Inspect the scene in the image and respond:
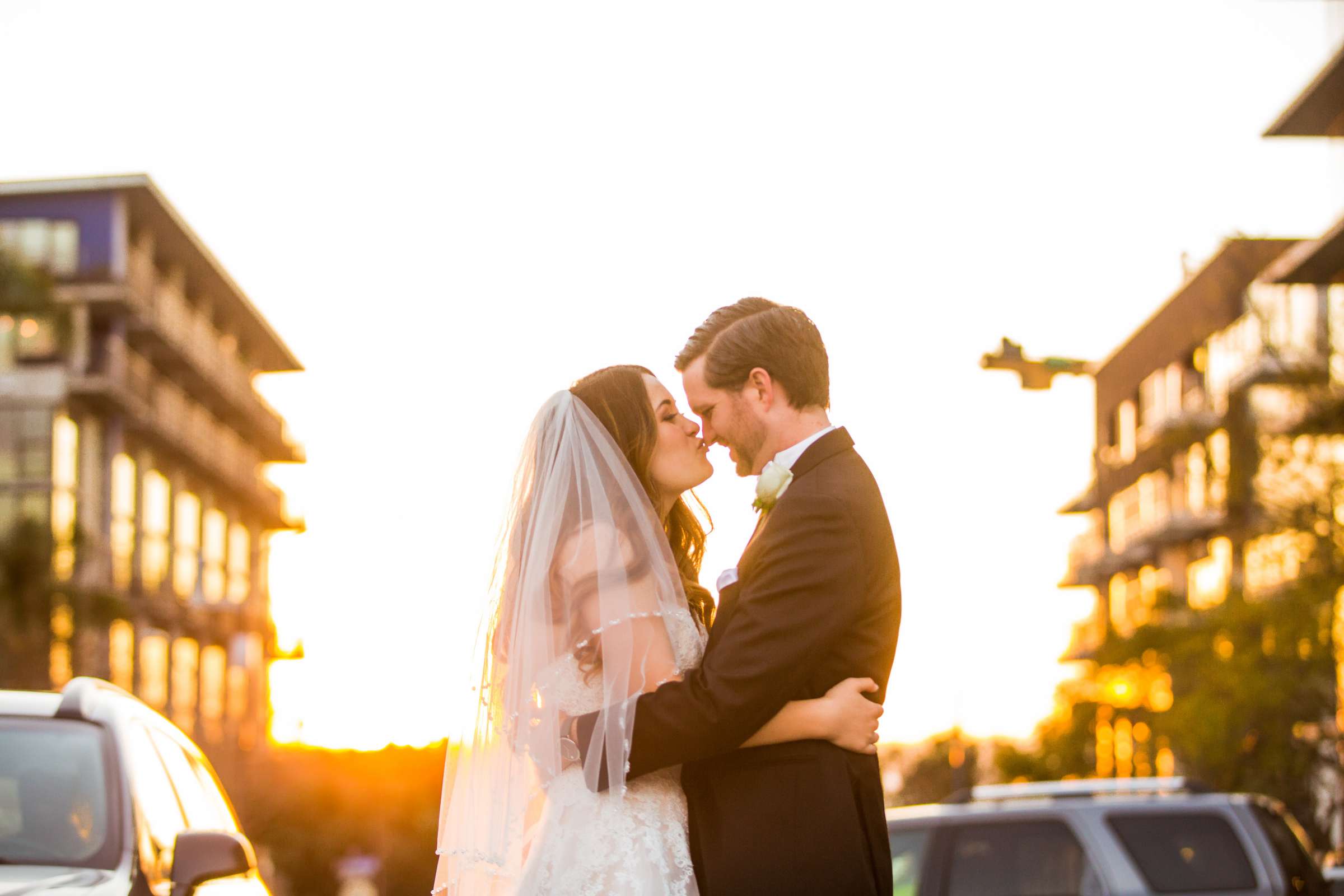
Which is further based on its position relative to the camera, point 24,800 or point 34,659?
point 34,659

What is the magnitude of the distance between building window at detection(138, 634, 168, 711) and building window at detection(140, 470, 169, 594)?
1816 millimetres

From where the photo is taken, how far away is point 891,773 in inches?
4488

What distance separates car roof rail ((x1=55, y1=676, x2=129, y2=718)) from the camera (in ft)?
19.6

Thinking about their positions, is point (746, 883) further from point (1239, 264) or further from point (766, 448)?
point (1239, 264)

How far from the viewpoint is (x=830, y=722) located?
13.5ft

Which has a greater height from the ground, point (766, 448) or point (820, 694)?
point (766, 448)

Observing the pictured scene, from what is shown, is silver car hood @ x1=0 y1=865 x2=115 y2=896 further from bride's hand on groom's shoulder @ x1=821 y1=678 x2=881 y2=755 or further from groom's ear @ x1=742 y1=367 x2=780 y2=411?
groom's ear @ x1=742 y1=367 x2=780 y2=411

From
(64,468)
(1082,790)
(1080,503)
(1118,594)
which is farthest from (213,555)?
(1082,790)

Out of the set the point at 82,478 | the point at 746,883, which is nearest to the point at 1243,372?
the point at 746,883

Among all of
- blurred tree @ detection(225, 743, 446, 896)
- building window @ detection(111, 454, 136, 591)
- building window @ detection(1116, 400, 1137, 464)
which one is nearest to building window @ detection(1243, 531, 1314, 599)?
blurred tree @ detection(225, 743, 446, 896)

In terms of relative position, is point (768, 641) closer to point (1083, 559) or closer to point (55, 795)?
point (55, 795)

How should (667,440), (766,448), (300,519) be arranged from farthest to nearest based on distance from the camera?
(300,519) → (667,440) → (766,448)

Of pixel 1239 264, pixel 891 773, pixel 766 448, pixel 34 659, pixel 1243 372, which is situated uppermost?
pixel 1239 264

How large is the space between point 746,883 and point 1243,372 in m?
28.5
